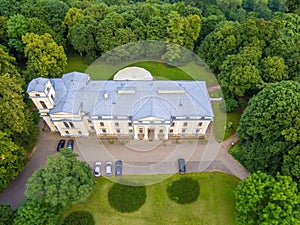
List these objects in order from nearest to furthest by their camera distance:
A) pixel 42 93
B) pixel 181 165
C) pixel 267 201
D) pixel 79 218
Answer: pixel 267 201, pixel 79 218, pixel 42 93, pixel 181 165

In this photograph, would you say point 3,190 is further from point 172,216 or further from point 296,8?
point 296,8

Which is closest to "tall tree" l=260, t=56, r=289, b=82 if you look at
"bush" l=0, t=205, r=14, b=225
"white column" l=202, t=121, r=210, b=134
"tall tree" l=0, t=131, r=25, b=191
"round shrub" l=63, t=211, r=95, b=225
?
"white column" l=202, t=121, r=210, b=134

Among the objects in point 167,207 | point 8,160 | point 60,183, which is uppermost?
point 8,160

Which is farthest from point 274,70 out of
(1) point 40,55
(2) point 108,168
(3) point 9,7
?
(3) point 9,7

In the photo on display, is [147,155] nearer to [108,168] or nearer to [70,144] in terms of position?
[108,168]

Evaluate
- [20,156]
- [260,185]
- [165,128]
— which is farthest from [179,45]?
[20,156]
